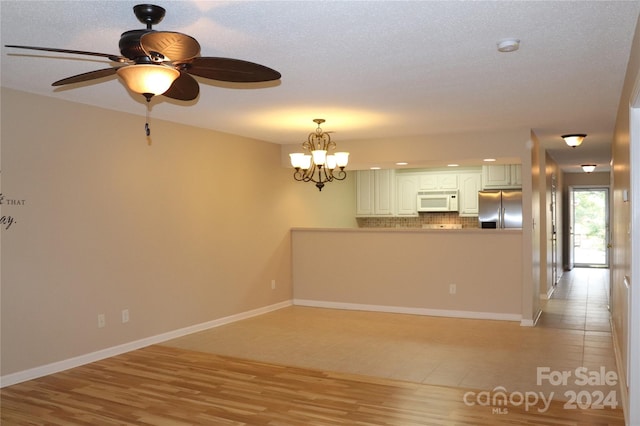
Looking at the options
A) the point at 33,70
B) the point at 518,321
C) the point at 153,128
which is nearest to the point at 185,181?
the point at 153,128

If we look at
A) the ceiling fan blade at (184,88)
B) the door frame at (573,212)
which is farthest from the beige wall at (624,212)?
the door frame at (573,212)

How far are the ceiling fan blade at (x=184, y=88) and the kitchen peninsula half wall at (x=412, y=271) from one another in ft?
15.4

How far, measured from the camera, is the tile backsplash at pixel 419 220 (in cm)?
983

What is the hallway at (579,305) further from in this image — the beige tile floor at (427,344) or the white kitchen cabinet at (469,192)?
the white kitchen cabinet at (469,192)

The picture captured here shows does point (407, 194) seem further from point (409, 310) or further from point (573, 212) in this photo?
Answer: point (573, 212)

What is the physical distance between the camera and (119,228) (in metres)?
5.29

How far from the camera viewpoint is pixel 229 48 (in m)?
3.39

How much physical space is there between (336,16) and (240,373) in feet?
10.1

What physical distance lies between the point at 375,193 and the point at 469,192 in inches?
68.1

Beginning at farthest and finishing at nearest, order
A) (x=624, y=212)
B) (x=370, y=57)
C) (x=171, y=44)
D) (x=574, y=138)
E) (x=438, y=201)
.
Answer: (x=438, y=201) → (x=574, y=138) → (x=624, y=212) → (x=370, y=57) → (x=171, y=44)

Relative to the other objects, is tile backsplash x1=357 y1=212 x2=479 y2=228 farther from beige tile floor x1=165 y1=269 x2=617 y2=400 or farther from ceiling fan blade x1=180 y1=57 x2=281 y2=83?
ceiling fan blade x1=180 y1=57 x2=281 y2=83

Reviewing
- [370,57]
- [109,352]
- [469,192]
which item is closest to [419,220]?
[469,192]

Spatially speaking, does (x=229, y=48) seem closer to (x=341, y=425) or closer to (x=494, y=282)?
(x=341, y=425)

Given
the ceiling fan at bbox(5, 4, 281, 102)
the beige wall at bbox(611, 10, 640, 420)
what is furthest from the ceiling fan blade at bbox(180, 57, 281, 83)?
the beige wall at bbox(611, 10, 640, 420)
